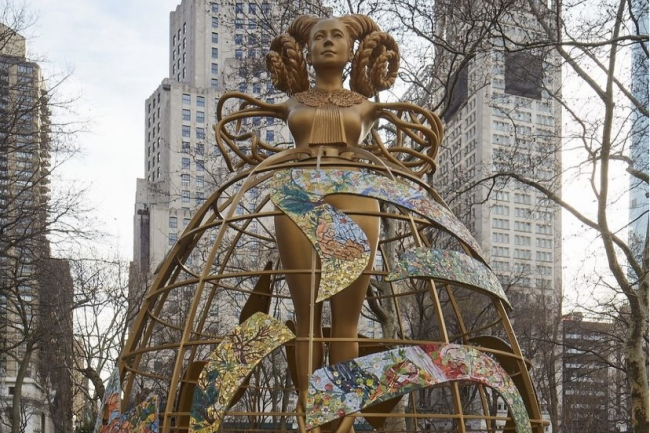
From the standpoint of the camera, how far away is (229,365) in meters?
4.05

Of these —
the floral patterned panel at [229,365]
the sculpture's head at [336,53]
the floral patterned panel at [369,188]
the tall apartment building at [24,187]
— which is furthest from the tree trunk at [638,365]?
the tall apartment building at [24,187]

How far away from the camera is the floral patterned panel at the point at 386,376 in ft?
12.4

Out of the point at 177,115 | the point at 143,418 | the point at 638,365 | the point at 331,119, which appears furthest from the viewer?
the point at 177,115

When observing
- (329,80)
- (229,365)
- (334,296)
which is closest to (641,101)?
(329,80)

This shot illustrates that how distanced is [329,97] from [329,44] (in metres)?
0.38

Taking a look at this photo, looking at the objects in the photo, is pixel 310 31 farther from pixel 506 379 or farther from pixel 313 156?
pixel 506 379

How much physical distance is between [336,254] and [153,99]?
48.0m

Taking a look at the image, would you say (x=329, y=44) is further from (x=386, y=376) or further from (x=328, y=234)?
(x=386, y=376)

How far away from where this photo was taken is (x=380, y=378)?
3865 millimetres

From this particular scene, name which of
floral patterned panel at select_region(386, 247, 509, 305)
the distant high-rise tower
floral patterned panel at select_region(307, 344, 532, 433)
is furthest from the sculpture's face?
the distant high-rise tower

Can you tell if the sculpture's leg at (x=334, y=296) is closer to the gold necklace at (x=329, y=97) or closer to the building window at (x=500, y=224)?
the gold necklace at (x=329, y=97)

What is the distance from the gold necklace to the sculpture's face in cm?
19

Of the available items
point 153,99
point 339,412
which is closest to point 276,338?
point 339,412

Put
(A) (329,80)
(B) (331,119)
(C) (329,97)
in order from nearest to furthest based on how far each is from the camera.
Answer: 1. (B) (331,119)
2. (C) (329,97)
3. (A) (329,80)
